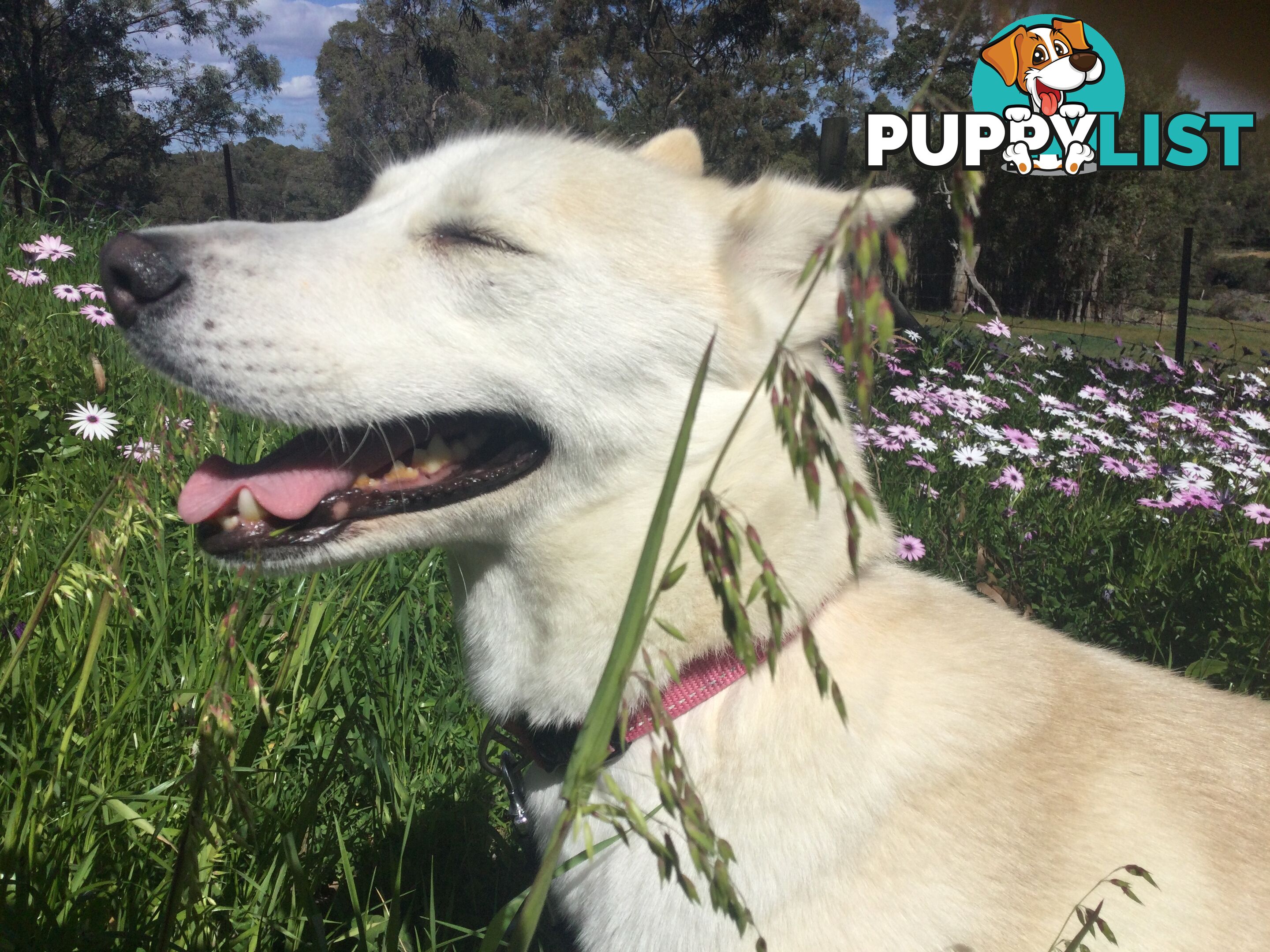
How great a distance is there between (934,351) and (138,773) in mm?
4924

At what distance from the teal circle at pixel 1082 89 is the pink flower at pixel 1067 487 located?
14.4ft

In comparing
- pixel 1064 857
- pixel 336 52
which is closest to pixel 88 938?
pixel 1064 857

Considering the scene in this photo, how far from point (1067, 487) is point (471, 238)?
111 inches

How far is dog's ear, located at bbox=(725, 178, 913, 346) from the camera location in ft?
6.04

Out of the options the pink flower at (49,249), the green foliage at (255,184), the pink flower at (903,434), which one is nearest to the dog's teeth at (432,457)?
the pink flower at (903,434)

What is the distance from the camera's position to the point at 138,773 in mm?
1784

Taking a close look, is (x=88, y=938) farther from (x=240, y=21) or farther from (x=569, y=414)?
(x=240, y=21)

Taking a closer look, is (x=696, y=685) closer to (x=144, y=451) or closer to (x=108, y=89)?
(x=144, y=451)

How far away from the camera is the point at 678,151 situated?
2684 millimetres

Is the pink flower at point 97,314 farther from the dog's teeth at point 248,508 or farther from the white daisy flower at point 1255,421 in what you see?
the white daisy flower at point 1255,421

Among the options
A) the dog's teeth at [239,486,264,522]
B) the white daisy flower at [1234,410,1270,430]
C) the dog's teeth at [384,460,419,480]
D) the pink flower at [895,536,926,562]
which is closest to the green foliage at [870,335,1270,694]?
the pink flower at [895,536,926,562]

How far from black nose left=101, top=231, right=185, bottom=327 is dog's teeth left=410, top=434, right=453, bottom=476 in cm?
55

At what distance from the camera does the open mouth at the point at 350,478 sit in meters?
1.68

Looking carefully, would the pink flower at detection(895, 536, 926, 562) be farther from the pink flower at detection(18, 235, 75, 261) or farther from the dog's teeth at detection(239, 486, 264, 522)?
the pink flower at detection(18, 235, 75, 261)
